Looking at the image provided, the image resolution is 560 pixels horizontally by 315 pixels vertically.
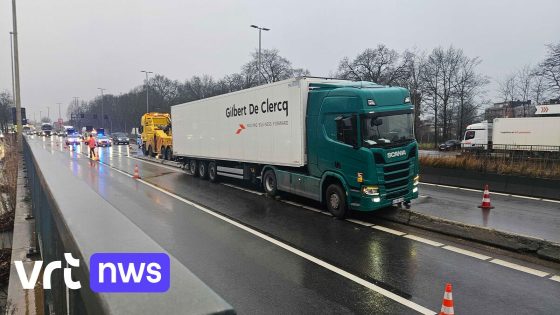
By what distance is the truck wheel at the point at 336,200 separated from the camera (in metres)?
11.1

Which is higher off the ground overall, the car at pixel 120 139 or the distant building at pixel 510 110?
the distant building at pixel 510 110

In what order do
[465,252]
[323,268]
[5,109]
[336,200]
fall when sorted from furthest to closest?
[5,109] < [336,200] < [465,252] < [323,268]

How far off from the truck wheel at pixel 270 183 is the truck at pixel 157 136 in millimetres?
16535

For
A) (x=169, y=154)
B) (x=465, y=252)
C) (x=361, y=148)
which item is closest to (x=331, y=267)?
(x=465, y=252)

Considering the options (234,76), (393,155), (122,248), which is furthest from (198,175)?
(234,76)

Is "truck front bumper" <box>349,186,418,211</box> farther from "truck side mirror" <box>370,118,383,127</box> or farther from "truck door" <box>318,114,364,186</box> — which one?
"truck side mirror" <box>370,118,383,127</box>

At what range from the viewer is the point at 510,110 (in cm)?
5959

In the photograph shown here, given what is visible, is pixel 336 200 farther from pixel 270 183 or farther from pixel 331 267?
pixel 331 267

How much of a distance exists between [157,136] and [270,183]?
775 inches

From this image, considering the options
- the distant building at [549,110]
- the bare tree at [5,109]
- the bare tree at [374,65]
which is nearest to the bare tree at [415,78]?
the bare tree at [374,65]

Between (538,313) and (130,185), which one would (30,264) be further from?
(130,185)

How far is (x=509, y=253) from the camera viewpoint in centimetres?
821

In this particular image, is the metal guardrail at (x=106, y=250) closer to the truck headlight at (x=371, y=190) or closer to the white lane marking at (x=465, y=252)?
the white lane marking at (x=465, y=252)

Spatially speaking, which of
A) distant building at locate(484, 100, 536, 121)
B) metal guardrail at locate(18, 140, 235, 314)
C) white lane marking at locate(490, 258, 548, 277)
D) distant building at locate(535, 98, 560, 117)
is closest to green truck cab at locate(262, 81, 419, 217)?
white lane marking at locate(490, 258, 548, 277)
